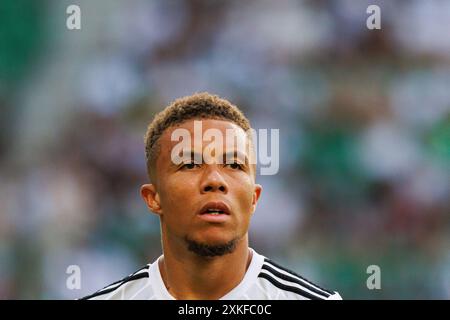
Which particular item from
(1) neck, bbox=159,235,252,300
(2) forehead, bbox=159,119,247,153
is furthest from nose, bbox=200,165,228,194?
(1) neck, bbox=159,235,252,300

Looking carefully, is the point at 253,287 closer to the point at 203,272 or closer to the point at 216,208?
the point at 203,272

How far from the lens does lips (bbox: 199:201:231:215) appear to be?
8.04 feet

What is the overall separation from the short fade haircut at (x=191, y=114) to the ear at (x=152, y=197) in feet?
0.20

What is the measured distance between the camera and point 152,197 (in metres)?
2.70

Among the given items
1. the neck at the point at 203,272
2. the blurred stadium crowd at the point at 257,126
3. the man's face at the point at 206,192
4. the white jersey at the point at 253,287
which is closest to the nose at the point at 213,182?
the man's face at the point at 206,192

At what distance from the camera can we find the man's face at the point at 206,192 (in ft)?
8.05

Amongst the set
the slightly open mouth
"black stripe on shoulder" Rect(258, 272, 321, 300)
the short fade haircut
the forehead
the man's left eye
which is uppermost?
the short fade haircut

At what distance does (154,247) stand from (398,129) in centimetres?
210

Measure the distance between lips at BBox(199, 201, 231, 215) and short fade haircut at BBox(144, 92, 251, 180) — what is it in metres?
0.32

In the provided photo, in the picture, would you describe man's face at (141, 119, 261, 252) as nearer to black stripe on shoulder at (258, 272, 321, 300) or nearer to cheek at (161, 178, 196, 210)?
cheek at (161, 178, 196, 210)

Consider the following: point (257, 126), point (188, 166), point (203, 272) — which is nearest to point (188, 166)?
point (188, 166)

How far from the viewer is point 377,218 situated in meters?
5.12
